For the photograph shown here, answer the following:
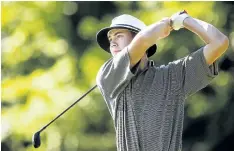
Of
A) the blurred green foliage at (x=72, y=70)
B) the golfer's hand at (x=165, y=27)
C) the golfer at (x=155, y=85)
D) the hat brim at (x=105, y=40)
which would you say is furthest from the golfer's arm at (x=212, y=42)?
the blurred green foliage at (x=72, y=70)

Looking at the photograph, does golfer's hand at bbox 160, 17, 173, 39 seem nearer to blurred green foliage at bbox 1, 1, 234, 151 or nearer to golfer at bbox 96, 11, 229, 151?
golfer at bbox 96, 11, 229, 151

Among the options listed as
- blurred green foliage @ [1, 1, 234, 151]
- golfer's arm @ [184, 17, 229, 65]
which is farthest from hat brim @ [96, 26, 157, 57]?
blurred green foliage @ [1, 1, 234, 151]

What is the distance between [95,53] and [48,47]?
2.09 feet

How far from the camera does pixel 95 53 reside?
7.82m

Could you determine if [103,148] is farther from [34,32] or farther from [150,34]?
[150,34]

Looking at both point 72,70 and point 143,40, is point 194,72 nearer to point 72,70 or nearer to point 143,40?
point 143,40

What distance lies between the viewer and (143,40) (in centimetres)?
357

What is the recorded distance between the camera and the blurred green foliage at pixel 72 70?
781 centimetres

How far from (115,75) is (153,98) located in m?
0.19

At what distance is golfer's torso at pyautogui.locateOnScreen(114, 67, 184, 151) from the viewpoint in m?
3.58

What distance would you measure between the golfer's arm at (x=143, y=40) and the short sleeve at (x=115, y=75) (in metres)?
0.03

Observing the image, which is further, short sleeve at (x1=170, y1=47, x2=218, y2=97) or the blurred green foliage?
the blurred green foliage

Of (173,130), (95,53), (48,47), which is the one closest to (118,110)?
(173,130)

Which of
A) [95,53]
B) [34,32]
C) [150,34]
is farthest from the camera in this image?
[34,32]
